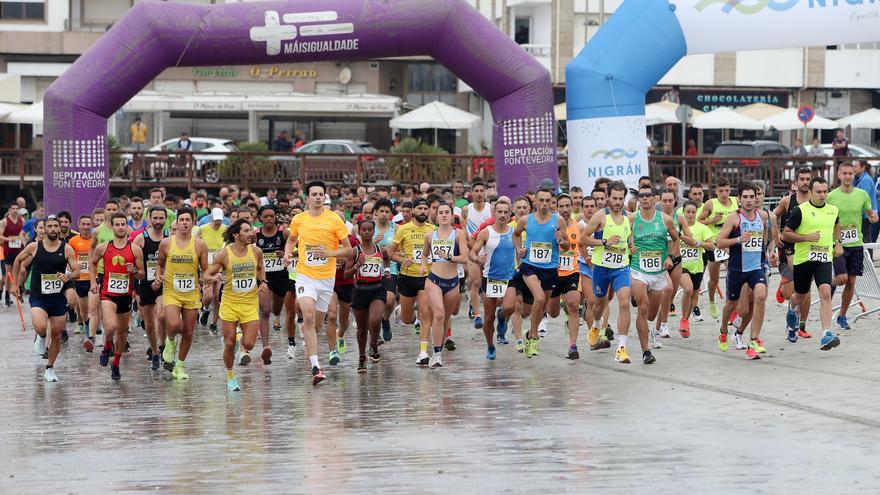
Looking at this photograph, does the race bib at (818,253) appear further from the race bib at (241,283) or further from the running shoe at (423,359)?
the race bib at (241,283)

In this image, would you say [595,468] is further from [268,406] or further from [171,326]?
[171,326]

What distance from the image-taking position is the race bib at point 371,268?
14.8 m

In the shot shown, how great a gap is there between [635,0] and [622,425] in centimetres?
1193

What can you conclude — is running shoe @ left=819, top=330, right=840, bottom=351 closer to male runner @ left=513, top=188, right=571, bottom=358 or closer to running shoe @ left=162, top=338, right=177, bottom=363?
male runner @ left=513, top=188, right=571, bottom=358

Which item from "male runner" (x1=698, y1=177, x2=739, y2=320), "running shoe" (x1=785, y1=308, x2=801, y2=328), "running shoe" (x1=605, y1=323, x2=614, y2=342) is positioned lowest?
"running shoe" (x1=605, y1=323, x2=614, y2=342)

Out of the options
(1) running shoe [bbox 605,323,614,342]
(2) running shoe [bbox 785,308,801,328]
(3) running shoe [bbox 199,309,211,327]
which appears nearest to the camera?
(2) running shoe [bbox 785,308,801,328]

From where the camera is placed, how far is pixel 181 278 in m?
14.2

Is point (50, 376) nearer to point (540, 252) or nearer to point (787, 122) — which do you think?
point (540, 252)

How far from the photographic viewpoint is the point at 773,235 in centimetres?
1623

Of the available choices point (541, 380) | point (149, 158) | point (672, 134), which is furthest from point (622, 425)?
point (672, 134)

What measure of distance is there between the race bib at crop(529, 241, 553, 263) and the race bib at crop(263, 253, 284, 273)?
115 inches

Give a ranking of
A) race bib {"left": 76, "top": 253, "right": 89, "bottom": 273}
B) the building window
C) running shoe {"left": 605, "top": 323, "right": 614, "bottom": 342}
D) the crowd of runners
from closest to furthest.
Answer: the crowd of runners
running shoe {"left": 605, "top": 323, "right": 614, "bottom": 342}
race bib {"left": 76, "top": 253, "right": 89, "bottom": 273}
the building window

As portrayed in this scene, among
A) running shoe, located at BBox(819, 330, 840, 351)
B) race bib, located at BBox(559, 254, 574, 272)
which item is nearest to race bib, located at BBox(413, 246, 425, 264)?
race bib, located at BBox(559, 254, 574, 272)

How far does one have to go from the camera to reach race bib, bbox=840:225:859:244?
52.5ft
